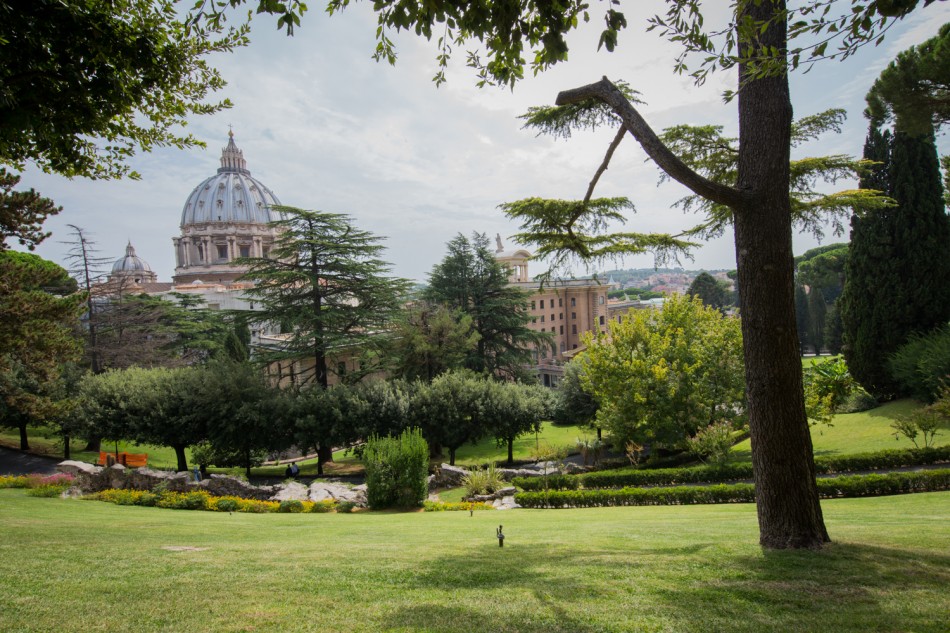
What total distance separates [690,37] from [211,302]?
62.4 meters

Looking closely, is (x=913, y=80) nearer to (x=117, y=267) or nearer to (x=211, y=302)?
(x=211, y=302)

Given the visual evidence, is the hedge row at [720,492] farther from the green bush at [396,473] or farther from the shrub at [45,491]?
the shrub at [45,491]

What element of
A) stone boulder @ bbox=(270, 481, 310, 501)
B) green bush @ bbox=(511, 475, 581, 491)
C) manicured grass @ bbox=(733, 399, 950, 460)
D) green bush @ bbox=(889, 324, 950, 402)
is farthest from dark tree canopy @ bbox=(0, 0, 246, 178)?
green bush @ bbox=(889, 324, 950, 402)

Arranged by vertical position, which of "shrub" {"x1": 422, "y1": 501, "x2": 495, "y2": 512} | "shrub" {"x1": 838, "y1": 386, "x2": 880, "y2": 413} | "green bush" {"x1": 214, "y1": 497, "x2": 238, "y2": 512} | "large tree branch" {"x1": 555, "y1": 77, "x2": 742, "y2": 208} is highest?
"large tree branch" {"x1": 555, "y1": 77, "x2": 742, "y2": 208}

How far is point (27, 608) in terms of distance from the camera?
3.86m

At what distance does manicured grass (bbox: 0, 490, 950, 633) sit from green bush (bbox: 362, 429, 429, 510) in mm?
6350

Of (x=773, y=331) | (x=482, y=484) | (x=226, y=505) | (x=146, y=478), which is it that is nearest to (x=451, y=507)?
(x=482, y=484)

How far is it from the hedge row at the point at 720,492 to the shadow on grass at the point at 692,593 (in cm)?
817

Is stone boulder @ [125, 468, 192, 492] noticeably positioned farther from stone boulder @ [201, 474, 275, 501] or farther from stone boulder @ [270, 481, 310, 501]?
stone boulder @ [270, 481, 310, 501]

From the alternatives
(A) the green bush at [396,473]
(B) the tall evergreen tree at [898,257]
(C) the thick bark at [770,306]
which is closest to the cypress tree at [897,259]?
(B) the tall evergreen tree at [898,257]

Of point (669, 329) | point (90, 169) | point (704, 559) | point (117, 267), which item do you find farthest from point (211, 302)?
point (704, 559)

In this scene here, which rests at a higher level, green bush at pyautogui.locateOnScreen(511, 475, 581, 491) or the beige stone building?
the beige stone building

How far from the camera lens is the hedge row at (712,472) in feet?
45.6

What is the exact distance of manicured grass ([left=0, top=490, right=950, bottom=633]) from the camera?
347 cm
